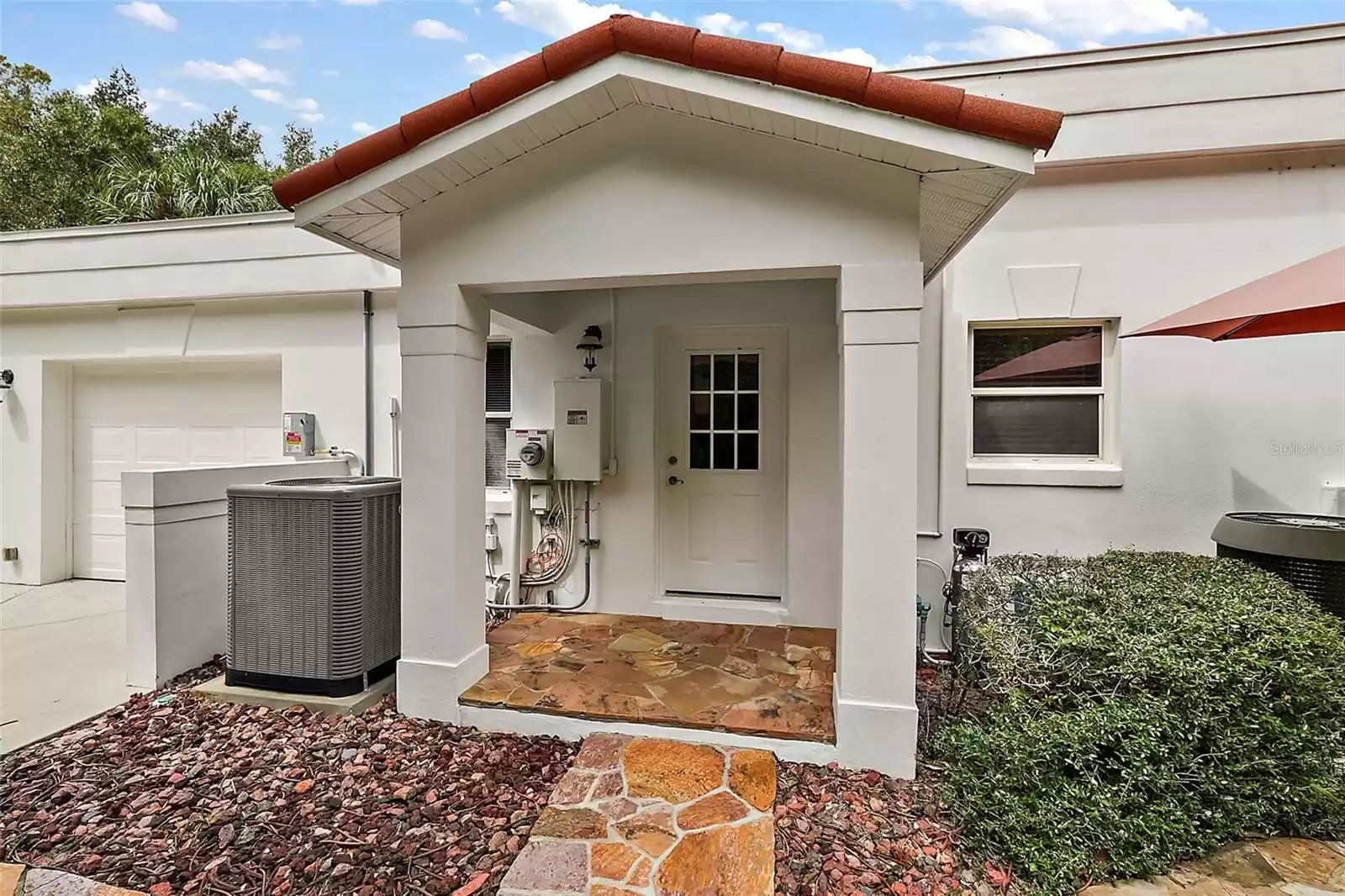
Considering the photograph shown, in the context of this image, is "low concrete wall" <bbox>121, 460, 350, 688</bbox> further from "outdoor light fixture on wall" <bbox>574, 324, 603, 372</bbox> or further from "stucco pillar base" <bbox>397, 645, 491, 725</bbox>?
"outdoor light fixture on wall" <bbox>574, 324, 603, 372</bbox>

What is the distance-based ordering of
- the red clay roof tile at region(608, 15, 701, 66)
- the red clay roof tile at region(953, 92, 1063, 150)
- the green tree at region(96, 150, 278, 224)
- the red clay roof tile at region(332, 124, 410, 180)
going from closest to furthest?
the red clay roof tile at region(953, 92, 1063, 150) < the red clay roof tile at region(608, 15, 701, 66) < the red clay roof tile at region(332, 124, 410, 180) < the green tree at region(96, 150, 278, 224)

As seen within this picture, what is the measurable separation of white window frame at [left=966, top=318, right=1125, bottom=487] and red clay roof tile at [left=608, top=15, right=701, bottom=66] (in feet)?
9.04

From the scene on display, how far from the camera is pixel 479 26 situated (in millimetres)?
7738

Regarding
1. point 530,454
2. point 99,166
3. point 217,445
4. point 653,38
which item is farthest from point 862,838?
point 99,166

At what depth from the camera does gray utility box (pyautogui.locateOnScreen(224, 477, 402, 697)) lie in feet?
10.6

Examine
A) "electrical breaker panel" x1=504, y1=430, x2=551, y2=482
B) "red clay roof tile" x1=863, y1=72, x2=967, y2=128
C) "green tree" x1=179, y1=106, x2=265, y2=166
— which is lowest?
"electrical breaker panel" x1=504, y1=430, x2=551, y2=482

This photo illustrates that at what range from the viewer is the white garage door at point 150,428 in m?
5.67

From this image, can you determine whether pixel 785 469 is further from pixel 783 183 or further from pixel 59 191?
pixel 59 191

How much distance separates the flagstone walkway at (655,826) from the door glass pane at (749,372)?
2.66 m

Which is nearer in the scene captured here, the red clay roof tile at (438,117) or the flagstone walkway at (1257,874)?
the flagstone walkway at (1257,874)

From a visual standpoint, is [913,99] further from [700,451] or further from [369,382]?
[369,382]

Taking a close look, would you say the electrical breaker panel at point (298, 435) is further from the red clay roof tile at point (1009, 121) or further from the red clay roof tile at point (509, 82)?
the red clay roof tile at point (1009, 121)

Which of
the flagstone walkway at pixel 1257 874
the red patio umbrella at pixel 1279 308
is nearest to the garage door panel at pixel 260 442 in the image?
the flagstone walkway at pixel 1257 874
